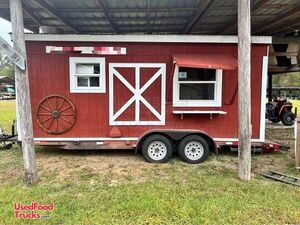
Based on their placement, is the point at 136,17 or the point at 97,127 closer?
the point at 97,127

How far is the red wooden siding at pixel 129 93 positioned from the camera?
557 centimetres

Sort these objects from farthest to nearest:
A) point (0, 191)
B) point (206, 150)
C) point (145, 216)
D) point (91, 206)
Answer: point (206, 150)
point (0, 191)
point (91, 206)
point (145, 216)

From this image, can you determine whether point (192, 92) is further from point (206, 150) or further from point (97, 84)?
point (97, 84)

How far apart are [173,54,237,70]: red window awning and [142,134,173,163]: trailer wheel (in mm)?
1744

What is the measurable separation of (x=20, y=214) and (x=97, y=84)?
3158mm

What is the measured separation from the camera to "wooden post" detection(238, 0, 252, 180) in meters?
A: 4.25

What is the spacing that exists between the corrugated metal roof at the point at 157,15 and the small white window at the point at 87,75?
134cm

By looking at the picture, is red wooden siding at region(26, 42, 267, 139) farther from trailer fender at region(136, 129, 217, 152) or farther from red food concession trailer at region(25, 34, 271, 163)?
trailer fender at region(136, 129, 217, 152)

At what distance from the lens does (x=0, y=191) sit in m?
4.01

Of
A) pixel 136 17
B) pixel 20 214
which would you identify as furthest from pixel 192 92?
pixel 20 214

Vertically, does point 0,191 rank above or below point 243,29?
below

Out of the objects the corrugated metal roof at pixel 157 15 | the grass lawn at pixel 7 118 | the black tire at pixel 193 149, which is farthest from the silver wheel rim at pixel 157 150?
the grass lawn at pixel 7 118

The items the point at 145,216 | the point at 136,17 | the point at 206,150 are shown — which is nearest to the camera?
the point at 145,216

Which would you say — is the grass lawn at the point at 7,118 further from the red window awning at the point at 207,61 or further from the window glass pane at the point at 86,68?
the red window awning at the point at 207,61
